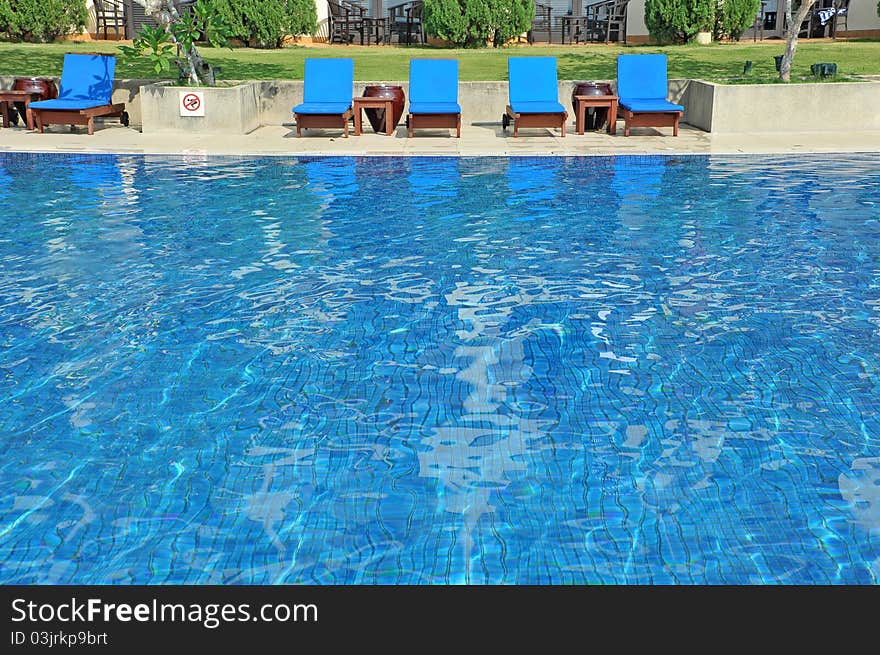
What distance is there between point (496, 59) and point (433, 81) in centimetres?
569

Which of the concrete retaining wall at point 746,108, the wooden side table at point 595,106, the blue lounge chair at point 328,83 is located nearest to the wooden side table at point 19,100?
the concrete retaining wall at point 746,108

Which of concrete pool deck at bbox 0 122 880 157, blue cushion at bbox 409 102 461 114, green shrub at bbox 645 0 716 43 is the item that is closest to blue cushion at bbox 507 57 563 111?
concrete pool deck at bbox 0 122 880 157

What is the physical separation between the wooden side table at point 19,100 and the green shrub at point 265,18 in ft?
26.1

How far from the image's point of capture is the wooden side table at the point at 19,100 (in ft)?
46.4

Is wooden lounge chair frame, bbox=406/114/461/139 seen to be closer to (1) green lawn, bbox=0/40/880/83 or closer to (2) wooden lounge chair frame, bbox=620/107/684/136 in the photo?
(2) wooden lounge chair frame, bbox=620/107/684/136

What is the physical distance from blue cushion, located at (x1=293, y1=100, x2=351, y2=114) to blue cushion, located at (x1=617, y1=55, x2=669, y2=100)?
416 cm

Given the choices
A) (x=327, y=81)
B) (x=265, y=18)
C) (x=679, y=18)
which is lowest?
(x=327, y=81)

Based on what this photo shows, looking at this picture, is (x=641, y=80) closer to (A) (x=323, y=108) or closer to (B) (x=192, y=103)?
(A) (x=323, y=108)

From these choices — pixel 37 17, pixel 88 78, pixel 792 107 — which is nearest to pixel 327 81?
pixel 88 78

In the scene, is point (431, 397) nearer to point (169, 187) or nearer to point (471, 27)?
point (169, 187)

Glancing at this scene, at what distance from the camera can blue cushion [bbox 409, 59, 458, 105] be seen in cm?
1437

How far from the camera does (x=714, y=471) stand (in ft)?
13.9

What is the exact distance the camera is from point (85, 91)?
1443cm
